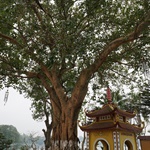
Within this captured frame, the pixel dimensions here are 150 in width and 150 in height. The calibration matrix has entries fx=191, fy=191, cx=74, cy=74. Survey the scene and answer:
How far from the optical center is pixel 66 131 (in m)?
6.94

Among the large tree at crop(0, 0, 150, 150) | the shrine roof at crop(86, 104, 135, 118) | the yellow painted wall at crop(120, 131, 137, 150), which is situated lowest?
the yellow painted wall at crop(120, 131, 137, 150)

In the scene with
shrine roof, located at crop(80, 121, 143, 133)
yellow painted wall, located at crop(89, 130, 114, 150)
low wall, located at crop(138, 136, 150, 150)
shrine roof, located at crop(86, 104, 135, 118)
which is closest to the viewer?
shrine roof, located at crop(80, 121, 143, 133)

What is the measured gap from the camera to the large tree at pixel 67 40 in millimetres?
6238

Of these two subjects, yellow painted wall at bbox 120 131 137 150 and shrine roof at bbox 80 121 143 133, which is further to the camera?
yellow painted wall at bbox 120 131 137 150

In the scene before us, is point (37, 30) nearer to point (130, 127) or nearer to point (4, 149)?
point (130, 127)

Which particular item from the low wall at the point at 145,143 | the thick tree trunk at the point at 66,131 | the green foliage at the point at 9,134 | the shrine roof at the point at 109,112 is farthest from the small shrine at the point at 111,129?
the green foliage at the point at 9,134

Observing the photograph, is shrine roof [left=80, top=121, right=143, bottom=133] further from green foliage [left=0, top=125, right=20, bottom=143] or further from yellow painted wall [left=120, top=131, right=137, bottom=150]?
green foliage [left=0, top=125, right=20, bottom=143]

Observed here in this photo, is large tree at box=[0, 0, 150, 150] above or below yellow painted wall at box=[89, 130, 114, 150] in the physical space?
above

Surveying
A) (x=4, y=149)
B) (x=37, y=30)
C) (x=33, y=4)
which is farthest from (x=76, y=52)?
(x=4, y=149)

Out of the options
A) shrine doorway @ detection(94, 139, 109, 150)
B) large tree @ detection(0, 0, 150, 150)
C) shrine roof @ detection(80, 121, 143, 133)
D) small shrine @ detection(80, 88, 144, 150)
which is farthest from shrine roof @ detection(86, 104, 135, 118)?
large tree @ detection(0, 0, 150, 150)

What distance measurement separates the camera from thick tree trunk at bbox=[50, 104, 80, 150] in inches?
266

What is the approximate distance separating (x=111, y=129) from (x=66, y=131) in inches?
98.2

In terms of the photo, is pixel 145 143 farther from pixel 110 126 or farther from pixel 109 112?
pixel 110 126

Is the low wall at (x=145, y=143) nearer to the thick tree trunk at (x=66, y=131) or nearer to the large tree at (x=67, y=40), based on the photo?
the large tree at (x=67, y=40)
